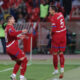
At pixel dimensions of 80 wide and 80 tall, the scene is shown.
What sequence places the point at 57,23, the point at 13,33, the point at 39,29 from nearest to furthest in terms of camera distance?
the point at 13,33 → the point at 57,23 → the point at 39,29

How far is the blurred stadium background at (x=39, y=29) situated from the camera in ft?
61.5

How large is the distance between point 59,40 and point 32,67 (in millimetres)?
3637

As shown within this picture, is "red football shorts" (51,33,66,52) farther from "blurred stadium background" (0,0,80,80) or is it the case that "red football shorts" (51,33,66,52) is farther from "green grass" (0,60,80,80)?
"blurred stadium background" (0,0,80,80)

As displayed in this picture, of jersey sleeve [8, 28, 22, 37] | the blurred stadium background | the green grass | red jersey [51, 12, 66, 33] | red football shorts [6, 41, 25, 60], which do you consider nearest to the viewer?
jersey sleeve [8, 28, 22, 37]

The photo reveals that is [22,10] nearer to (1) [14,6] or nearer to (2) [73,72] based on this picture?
(1) [14,6]

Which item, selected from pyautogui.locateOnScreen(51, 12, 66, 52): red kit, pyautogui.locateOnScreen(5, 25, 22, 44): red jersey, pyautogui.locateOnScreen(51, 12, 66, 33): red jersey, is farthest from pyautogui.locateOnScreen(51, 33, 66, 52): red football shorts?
pyautogui.locateOnScreen(5, 25, 22, 44): red jersey

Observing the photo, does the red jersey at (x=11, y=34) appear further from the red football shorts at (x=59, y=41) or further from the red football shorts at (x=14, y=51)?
the red football shorts at (x=59, y=41)

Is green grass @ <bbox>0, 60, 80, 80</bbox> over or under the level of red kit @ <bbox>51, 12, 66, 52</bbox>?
under

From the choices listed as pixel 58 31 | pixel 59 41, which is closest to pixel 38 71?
pixel 59 41

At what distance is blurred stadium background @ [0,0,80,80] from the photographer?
1873 centimetres

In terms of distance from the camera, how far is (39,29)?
75.6 feet

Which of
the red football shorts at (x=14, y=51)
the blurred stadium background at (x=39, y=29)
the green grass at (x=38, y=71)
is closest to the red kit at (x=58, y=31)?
the green grass at (x=38, y=71)

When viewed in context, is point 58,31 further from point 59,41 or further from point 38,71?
point 38,71

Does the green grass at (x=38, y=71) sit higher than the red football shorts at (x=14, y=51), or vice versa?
the red football shorts at (x=14, y=51)
